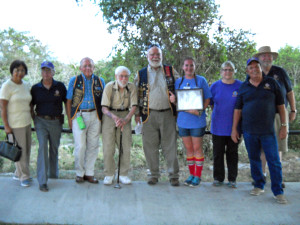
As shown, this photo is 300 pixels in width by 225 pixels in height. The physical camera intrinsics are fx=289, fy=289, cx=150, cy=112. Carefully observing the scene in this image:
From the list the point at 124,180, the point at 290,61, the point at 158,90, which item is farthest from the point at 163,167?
the point at 290,61

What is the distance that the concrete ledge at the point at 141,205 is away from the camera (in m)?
3.57

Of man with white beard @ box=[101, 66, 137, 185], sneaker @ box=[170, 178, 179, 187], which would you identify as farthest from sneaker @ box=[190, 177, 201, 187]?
man with white beard @ box=[101, 66, 137, 185]

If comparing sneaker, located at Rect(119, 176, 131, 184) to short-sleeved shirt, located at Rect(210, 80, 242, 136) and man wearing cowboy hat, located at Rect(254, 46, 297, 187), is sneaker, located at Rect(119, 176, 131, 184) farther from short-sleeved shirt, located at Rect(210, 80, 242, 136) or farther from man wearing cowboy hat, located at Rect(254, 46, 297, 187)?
man wearing cowboy hat, located at Rect(254, 46, 297, 187)

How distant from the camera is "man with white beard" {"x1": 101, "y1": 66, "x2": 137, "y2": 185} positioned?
169 inches

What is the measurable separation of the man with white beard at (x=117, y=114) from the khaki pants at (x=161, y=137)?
0.29 metres

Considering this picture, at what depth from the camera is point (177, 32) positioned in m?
5.95

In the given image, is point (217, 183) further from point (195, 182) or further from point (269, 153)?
point (269, 153)

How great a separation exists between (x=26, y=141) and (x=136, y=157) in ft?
10.4

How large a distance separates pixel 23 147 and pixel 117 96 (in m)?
1.56

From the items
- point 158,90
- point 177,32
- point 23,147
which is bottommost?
point 23,147

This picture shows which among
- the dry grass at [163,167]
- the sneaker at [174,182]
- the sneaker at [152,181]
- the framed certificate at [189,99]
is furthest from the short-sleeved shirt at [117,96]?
the dry grass at [163,167]

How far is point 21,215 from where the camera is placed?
3648 mm

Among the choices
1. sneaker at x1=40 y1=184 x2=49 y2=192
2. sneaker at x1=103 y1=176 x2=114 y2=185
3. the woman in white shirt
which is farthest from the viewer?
sneaker at x1=103 y1=176 x2=114 y2=185

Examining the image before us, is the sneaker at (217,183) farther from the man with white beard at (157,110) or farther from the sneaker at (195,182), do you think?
the man with white beard at (157,110)
